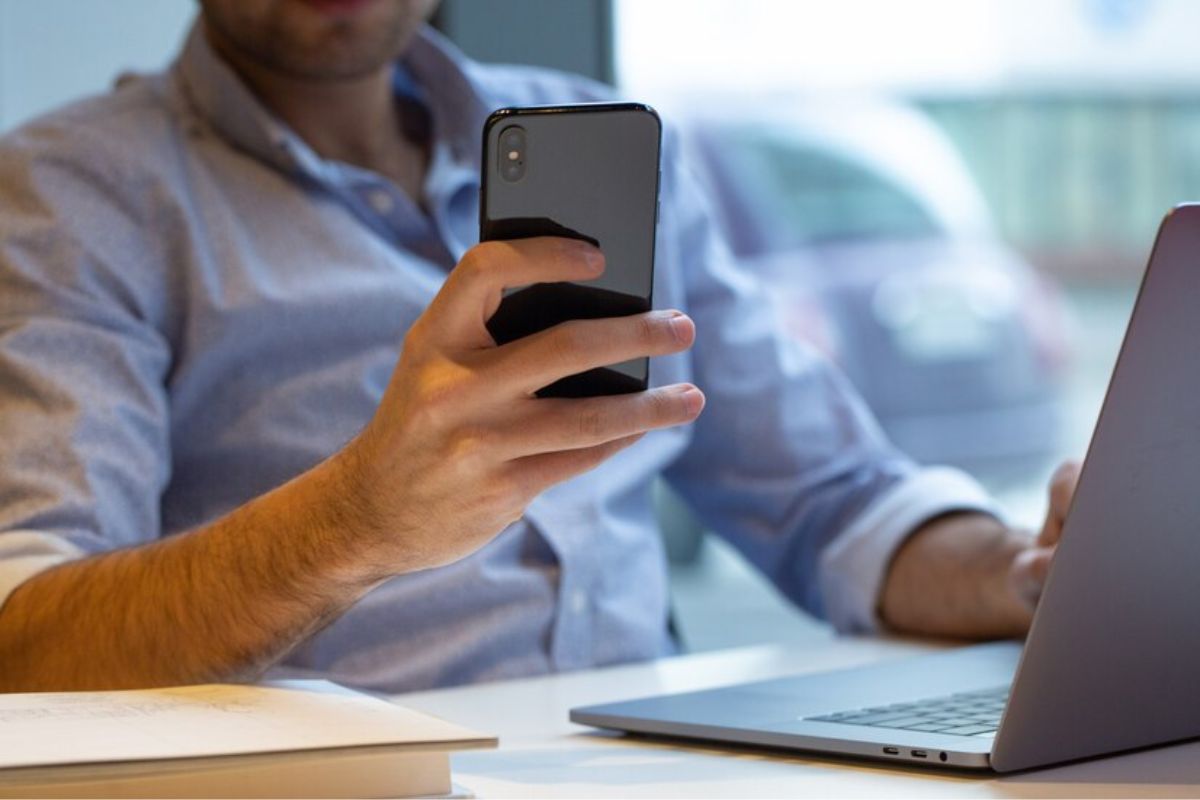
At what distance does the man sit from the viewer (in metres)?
0.77

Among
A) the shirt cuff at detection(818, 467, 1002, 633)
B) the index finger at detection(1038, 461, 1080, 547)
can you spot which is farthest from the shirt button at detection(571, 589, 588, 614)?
the index finger at detection(1038, 461, 1080, 547)

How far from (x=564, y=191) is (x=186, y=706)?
282 millimetres

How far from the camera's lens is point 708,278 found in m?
1.44

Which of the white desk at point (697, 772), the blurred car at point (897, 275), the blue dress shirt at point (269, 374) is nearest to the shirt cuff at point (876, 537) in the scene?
the blue dress shirt at point (269, 374)

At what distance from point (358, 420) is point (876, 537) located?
418mm

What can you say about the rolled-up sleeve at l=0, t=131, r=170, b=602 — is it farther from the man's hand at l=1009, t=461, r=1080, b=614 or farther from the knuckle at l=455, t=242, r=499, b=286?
the man's hand at l=1009, t=461, r=1080, b=614

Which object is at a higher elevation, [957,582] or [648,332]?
[648,332]

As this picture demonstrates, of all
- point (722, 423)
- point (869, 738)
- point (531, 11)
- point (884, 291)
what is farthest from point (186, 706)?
point (884, 291)

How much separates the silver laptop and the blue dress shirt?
1.20 feet

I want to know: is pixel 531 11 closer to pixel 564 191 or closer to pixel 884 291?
pixel 564 191

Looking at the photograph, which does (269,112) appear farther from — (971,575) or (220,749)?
(220,749)

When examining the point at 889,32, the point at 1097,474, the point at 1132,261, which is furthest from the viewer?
the point at 1132,261

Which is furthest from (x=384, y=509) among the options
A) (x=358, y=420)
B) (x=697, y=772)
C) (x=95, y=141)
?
(x=95, y=141)

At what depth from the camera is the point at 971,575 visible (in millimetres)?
1196
